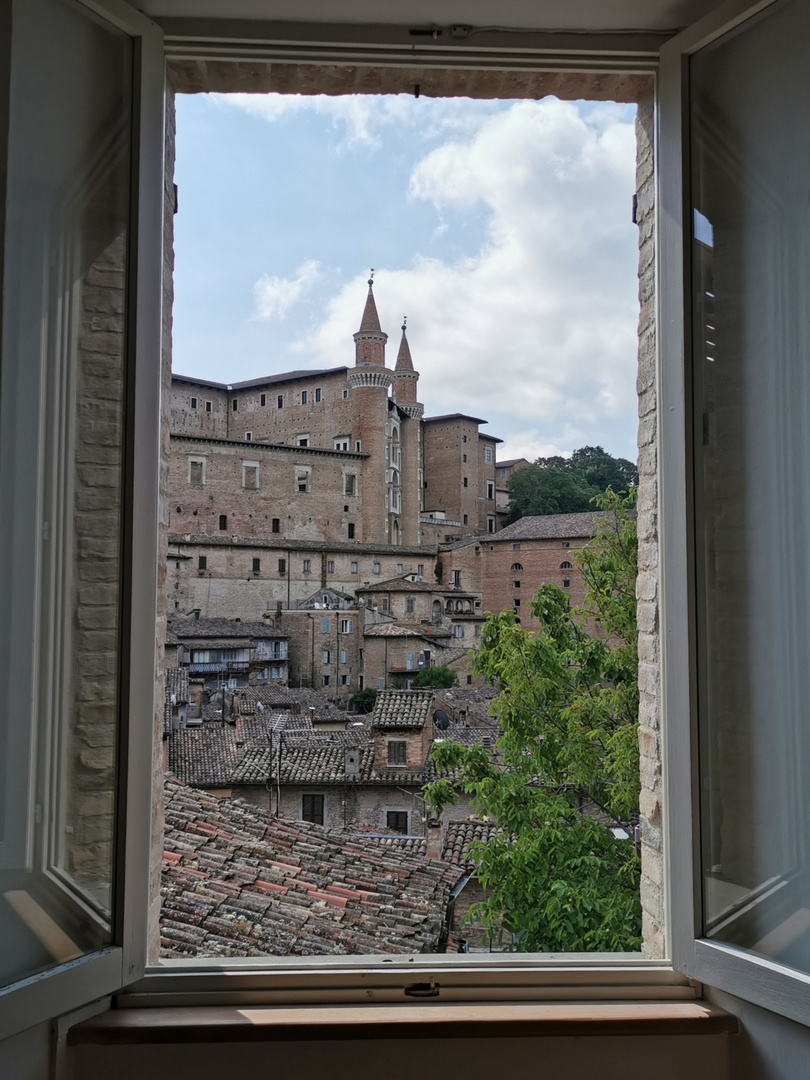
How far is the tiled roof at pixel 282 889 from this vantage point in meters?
2.25

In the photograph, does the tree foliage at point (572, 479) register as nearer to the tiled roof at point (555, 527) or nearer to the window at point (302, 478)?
the tiled roof at point (555, 527)

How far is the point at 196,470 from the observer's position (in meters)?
25.9

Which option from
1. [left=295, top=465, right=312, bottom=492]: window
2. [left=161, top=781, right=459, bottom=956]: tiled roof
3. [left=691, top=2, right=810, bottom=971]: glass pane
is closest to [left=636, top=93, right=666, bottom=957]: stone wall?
[left=691, top=2, right=810, bottom=971]: glass pane

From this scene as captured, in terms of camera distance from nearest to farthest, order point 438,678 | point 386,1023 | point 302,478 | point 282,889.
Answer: point 386,1023 → point 282,889 → point 438,678 → point 302,478

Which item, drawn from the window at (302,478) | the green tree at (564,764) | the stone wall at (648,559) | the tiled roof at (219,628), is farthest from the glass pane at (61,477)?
the window at (302,478)

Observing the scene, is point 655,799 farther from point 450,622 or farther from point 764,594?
point 450,622

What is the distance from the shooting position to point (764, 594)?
115 centimetres

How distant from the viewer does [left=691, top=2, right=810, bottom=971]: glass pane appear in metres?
1.09

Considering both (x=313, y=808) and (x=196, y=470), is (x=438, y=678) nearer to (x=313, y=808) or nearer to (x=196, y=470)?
(x=313, y=808)

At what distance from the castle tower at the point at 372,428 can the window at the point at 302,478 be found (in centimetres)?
206

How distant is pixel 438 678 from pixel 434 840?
7.66 ft

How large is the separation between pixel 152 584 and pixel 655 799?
927mm

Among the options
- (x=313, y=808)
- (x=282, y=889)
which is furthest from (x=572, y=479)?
(x=313, y=808)

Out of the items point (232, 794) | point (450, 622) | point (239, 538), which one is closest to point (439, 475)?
point (239, 538)
